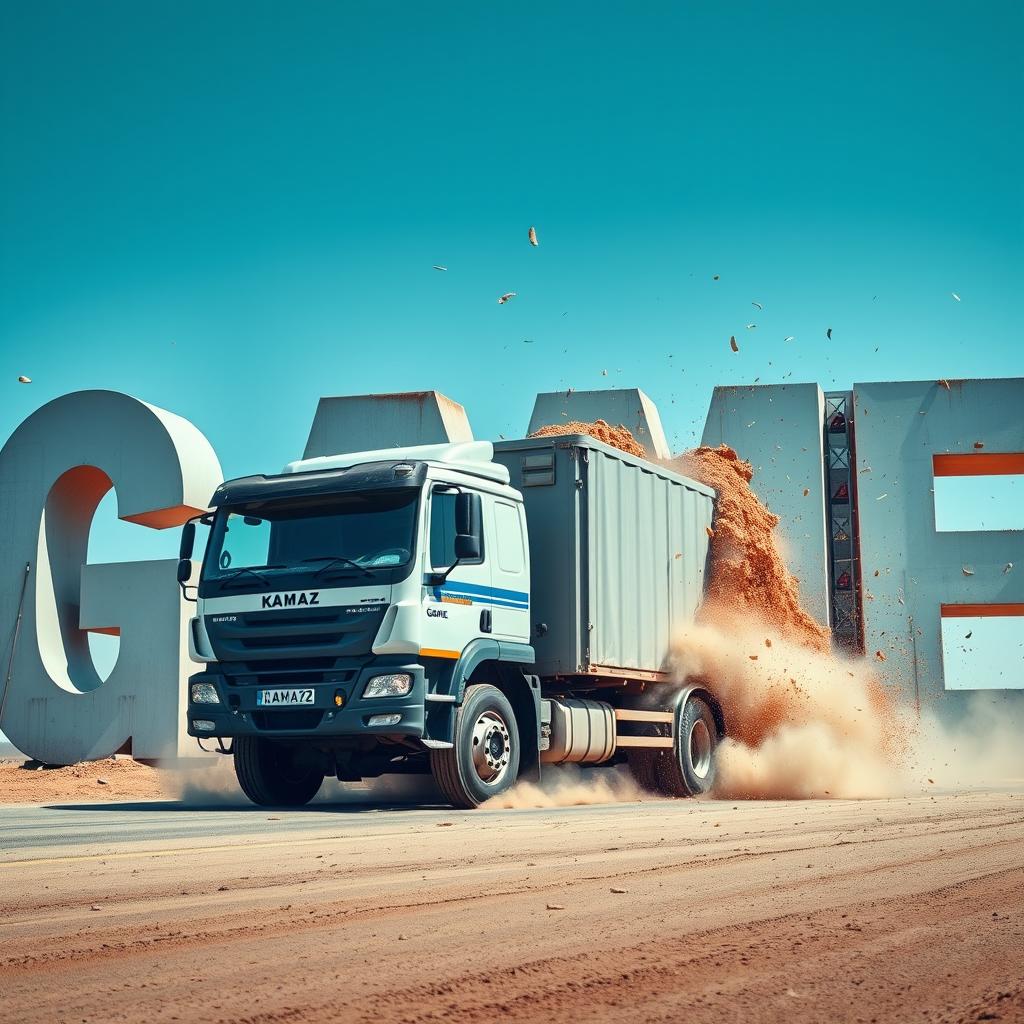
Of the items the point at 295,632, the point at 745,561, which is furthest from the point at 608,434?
the point at 295,632

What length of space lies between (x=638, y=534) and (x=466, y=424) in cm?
1104

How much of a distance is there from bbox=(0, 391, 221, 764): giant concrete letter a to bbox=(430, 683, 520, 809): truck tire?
7.80 meters

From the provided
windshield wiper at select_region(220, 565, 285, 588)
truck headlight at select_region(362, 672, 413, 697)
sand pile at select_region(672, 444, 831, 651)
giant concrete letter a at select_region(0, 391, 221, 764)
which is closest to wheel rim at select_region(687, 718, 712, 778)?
sand pile at select_region(672, 444, 831, 651)

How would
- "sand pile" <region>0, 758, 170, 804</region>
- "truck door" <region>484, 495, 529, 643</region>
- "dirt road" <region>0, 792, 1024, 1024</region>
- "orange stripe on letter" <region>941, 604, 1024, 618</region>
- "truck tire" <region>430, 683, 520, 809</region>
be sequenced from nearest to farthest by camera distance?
"dirt road" <region>0, 792, 1024, 1024</region> → "truck tire" <region>430, 683, 520, 809</region> → "truck door" <region>484, 495, 529, 643</region> → "sand pile" <region>0, 758, 170, 804</region> → "orange stripe on letter" <region>941, 604, 1024, 618</region>

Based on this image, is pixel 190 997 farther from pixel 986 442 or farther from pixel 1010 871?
pixel 986 442

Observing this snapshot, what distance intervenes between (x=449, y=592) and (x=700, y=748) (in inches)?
194

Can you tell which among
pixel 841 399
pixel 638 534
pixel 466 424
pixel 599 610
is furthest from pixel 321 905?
pixel 841 399

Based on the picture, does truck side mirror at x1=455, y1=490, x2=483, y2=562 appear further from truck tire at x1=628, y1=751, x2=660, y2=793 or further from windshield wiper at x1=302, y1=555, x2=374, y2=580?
truck tire at x1=628, y1=751, x2=660, y2=793

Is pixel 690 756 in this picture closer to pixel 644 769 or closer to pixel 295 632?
pixel 644 769

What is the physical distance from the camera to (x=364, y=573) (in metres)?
10.8

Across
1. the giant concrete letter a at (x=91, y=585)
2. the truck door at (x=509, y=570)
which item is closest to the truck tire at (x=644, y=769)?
the truck door at (x=509, y=570)

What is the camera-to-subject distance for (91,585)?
19.2m

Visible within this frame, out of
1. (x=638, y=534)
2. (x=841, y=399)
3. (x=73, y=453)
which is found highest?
(x=841, y=399)

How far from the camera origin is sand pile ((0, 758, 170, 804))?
1554 centimetres
